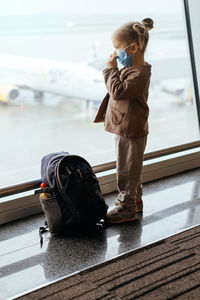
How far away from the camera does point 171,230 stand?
245 cm

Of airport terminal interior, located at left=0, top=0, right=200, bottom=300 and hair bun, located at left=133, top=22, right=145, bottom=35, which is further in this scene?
hair bun, located at left=133, top=22, right=145, bottom=35

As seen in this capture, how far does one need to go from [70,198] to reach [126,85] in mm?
737

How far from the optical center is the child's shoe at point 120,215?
2.56 metres

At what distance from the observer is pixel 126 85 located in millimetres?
2293

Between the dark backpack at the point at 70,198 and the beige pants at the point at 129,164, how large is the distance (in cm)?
19

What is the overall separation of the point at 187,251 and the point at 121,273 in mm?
422

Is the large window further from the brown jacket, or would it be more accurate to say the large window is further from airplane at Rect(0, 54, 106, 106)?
the brown jacket

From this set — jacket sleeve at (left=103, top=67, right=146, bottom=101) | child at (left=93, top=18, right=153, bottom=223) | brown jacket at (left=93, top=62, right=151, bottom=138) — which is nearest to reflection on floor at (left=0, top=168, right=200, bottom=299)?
child at (left=93, top=18, right=153, bottom=223)

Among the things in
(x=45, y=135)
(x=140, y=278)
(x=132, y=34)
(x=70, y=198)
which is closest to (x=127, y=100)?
(x=132, y=34)

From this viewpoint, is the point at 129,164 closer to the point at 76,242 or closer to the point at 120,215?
the point at 120,215

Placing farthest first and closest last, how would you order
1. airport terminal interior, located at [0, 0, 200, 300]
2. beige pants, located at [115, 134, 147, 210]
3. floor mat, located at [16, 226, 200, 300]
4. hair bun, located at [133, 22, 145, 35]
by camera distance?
1. beige pants, located at [115, 134, 147, 210]
2. hair bun, located at [133, 22, 145, 35]
3. airport terminal interior, located at [0, 0, 200, 300]
4. floor mat, located at [16, 226, 200, 300]

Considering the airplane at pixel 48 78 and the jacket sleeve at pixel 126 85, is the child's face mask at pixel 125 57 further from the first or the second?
the airplane at pixel 48 78

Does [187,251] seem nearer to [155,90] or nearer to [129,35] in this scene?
[129,35]

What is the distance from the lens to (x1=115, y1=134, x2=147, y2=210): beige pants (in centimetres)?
246
